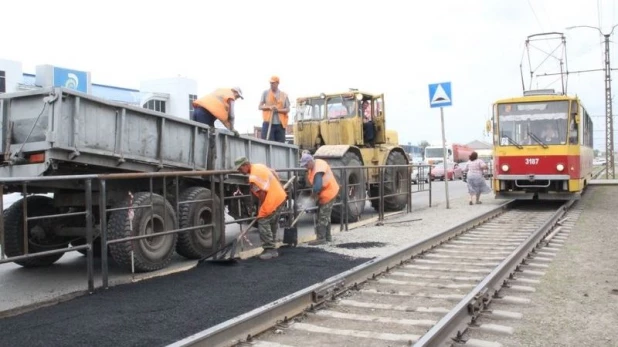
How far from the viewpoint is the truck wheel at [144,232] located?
21.0 ft

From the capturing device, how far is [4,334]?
14.5ft

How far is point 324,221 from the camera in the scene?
29.5 feet

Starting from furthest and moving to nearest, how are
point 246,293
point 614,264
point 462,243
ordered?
point 462,243 < point 614,264 < point 246,293

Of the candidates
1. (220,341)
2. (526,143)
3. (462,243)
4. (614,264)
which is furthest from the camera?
(526,143)

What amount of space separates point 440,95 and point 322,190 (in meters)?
6.38

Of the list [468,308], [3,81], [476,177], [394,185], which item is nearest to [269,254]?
[468,308]

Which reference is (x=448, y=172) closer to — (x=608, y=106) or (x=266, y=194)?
(x=608, y=106)

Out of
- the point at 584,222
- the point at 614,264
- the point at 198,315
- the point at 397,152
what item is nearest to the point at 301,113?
the point at 397,152

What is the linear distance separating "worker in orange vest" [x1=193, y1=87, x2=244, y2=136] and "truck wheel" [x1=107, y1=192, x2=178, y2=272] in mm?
2019

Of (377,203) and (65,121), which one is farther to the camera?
(377,203)

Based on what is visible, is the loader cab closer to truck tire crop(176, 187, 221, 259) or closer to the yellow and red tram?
the yellow and red tram

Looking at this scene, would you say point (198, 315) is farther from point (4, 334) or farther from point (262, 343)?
point (4, 334)

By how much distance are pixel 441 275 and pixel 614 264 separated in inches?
100.0

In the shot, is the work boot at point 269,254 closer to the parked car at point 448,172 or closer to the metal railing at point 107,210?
the metal railing at point 107,210
